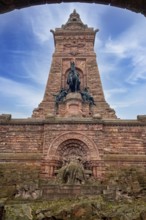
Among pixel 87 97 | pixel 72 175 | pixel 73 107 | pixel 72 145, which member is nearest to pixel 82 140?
pixel 72 145

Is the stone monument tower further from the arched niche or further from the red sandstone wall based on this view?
the arched niche

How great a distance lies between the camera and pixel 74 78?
22.2 meters

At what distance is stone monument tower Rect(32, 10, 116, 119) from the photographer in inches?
829

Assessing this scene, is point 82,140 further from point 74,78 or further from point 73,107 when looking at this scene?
point 74,78

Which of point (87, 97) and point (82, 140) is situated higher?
point (87, 97)

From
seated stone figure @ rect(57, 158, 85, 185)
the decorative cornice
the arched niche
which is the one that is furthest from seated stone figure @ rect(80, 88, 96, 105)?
seated stone figure @ rect(57, 158, 85, 185)

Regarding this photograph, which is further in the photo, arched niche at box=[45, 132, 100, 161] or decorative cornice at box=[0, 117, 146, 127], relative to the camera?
decorative cornice at box=[0, 117, 146, 127]

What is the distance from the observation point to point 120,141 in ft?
55.0

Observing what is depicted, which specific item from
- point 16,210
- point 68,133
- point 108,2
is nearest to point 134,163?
point 68,133

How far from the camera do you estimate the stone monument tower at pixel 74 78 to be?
21062 mm

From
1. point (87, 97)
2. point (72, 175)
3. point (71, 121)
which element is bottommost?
point (72, 175)

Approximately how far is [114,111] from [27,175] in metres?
10.3

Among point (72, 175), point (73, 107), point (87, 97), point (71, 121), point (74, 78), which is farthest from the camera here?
point (87, 97)

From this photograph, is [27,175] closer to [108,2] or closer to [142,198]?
[142,198]
